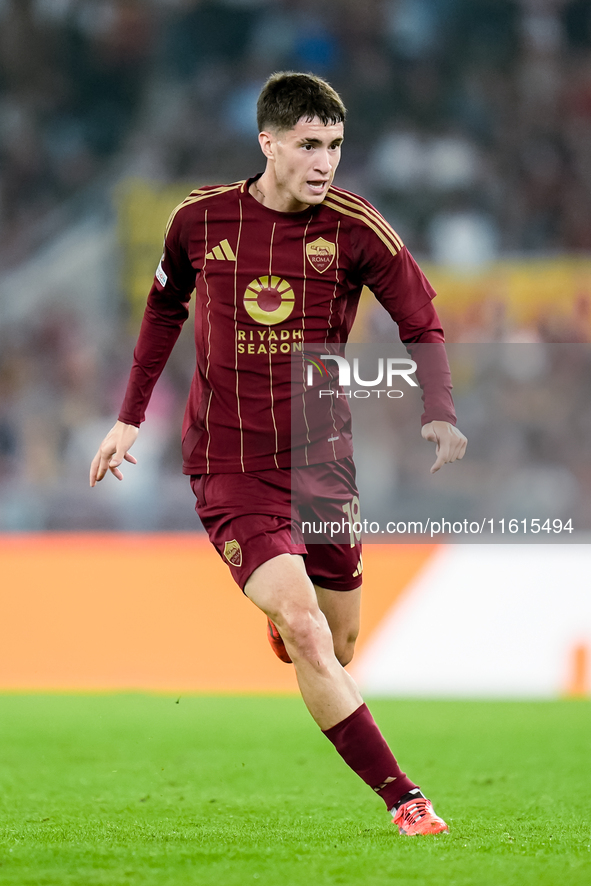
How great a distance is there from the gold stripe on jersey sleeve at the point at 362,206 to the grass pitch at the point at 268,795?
1859 millimetres

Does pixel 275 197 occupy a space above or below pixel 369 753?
above

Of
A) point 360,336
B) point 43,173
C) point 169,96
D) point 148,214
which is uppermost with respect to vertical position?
point 169,96

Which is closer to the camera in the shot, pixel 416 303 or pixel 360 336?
pixel 416 303

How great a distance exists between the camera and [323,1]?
47.7ft

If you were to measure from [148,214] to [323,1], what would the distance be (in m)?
4.20

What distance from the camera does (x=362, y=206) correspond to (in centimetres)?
373

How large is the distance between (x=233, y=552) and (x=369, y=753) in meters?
0.73

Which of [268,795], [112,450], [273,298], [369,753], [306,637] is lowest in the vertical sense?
[268,795]

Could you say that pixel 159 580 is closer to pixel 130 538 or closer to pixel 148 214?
pixel 130 538

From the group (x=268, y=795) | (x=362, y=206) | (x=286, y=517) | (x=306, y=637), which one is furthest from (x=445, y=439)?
(x=268, y=795)

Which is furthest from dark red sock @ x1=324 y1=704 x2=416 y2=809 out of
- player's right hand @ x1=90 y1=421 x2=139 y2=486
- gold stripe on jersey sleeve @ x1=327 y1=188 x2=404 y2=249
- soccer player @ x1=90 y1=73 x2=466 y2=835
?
gold stripe on jersey sleeve @ x1=327 y1=188 x2=404 y2=249

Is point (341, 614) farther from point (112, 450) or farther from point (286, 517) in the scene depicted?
point (112, 450)

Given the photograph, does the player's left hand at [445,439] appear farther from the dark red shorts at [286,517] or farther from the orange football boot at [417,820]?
the orange football boot at [417,820]

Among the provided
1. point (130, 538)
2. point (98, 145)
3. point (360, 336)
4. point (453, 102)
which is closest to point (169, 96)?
point (98, 145)
